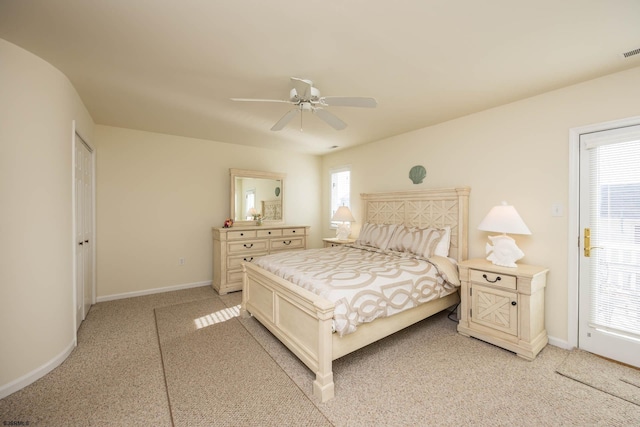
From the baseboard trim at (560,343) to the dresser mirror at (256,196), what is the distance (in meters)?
4.24

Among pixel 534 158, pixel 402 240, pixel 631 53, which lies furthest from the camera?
pixel 402 240

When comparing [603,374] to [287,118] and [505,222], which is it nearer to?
[505,222]

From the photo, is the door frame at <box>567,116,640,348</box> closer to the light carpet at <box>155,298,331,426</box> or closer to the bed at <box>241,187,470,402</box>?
the bed at <box>241,187,470,402</box>

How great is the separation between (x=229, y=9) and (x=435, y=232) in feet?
9.87

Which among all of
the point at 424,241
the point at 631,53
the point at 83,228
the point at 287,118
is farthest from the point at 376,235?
the point at 83,228

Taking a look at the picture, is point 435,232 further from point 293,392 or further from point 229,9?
point 229,9

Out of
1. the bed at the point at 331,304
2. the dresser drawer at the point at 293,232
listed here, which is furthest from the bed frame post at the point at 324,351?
Result: the dresser drawer at the point at 293,232

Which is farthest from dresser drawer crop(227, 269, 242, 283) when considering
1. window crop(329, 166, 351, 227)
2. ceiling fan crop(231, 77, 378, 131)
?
ceiling fan crop(231, 77, 378, 131)

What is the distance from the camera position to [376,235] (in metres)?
3.87

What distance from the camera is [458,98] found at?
285 centimetres

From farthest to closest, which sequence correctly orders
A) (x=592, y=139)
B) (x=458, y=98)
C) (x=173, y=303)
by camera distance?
(x=173, y=303)
(x=458, y=98)
(x=592, y=139)

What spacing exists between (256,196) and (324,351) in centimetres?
364

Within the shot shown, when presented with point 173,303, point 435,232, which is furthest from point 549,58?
point 173,303

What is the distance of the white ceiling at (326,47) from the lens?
1.61 metres
